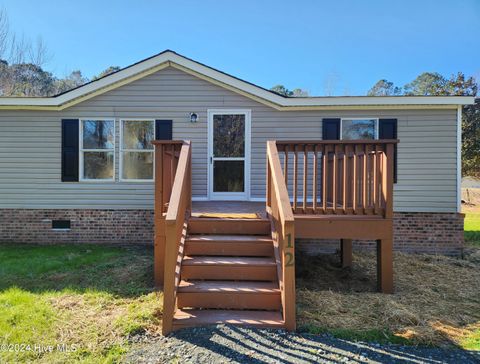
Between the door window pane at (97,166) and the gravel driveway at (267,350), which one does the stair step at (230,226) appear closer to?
the gravel driveway at (267,350)

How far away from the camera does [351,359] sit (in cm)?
265

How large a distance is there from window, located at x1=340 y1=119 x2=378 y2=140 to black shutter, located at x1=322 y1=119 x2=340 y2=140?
4.8 inches

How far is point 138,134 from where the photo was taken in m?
7.07

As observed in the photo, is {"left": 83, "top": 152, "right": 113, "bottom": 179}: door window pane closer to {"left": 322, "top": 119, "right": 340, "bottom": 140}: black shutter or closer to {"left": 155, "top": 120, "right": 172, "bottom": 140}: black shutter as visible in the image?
{"left": 155, "top": 120, "right": 172, "bottom": 140}: black shutter

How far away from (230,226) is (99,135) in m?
4.40

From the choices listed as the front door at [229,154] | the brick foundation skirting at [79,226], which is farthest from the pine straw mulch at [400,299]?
the brick foundation skirting at [79,226]

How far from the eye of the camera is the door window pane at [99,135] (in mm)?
7055

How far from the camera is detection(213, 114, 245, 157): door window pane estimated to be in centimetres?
700

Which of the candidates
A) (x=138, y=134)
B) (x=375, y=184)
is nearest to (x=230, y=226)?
(x=375, y=184)

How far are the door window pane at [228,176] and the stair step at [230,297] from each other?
3.64 m

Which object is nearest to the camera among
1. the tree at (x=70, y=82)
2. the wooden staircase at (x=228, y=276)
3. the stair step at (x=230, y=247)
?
the wooden staircase at (x=228, y=276)

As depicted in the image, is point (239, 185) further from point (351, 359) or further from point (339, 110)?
point (351, 359)

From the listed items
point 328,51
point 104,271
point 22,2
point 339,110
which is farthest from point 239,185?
point 328,51

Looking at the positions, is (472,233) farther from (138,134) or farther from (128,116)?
(128,116)
